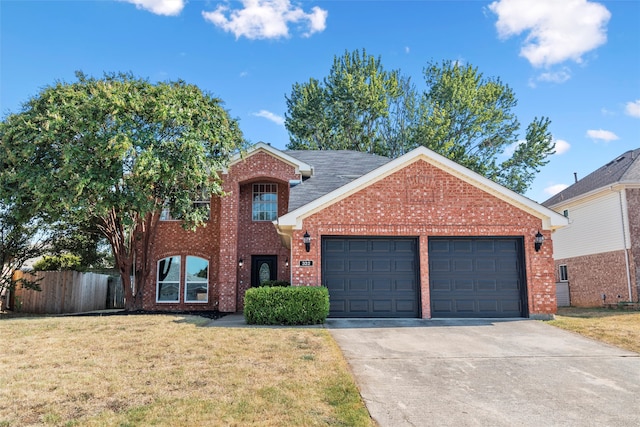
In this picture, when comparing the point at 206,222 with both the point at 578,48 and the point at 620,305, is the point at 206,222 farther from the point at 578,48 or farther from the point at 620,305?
the point at 620,305

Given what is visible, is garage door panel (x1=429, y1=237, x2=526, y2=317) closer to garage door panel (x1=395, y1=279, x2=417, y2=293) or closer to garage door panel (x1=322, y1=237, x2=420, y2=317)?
garage door panel (x1=395, y1=279, x2=417, y2=293)

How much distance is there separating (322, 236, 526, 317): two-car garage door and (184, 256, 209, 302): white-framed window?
22.0ft

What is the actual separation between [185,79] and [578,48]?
43.2 feet

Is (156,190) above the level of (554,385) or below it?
above

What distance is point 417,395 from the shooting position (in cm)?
583

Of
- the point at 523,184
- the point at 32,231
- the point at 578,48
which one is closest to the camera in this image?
the point at 578,48

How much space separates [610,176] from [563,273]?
5.93 m

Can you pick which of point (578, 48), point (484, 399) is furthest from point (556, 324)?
point (578, 48)

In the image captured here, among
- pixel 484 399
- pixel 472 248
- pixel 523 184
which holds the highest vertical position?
pixel 523 184

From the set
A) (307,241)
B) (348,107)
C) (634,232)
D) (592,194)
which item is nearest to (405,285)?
(307,241)

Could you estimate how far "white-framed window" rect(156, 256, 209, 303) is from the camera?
1752cm

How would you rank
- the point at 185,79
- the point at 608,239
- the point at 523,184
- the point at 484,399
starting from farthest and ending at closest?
1. the point at 523,184
2. the point at 608,239
3. the point at 185,79
4. the point at 484,399

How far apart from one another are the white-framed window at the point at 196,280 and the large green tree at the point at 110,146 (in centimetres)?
262

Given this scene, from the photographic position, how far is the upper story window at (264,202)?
58.4ft
